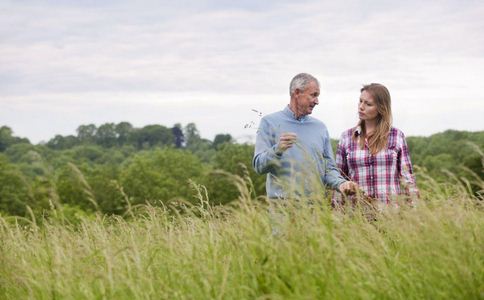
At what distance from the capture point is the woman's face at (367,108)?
7.46 meters

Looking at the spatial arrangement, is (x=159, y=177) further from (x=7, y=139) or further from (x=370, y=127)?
(x=370, y=127)

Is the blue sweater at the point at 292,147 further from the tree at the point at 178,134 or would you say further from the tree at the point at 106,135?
the tree at the point at 178,134

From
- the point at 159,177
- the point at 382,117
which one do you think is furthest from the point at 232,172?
the point at 382,117

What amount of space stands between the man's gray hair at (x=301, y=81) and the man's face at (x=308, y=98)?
0.03m

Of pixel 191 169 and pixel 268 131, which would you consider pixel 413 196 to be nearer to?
pixel 268 131

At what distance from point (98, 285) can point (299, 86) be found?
296 centimetres

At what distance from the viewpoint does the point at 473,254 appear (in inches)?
185

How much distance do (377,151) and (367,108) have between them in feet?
1.43

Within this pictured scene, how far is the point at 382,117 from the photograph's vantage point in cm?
757

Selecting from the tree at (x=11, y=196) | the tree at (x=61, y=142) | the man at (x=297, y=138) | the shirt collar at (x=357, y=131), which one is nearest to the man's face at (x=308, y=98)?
the man at (x=297, y=138)

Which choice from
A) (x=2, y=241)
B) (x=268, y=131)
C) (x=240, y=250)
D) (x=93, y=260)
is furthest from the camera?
(x=268, y=131)

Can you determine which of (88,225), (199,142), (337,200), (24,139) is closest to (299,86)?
(337,200)

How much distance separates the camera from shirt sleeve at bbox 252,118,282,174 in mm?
7042

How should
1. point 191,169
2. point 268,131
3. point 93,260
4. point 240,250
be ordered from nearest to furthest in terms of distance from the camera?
point 240,250, point 93,260, point 268,131, point 191,169
